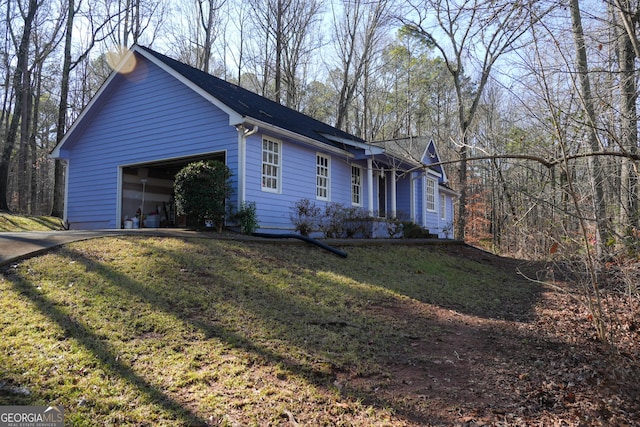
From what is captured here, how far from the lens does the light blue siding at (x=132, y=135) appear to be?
10703 mm

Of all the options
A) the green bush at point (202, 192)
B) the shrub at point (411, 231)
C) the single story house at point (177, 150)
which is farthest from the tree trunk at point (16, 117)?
the shrub at point (411, 231)

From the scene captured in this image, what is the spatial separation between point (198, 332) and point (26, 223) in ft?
42.9

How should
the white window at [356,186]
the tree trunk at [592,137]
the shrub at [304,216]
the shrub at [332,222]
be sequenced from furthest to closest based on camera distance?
the white window at [356,186]
the shrub at [332,222]
the shrub at [304,216]
the tree trunk at [592,137]

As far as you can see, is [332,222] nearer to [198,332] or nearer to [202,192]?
[202,192]

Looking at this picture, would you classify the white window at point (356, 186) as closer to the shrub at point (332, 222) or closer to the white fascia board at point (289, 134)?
the white fascia board at point (289, 134)

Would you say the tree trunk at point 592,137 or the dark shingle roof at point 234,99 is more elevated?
the dark shingle roof at point 234,99

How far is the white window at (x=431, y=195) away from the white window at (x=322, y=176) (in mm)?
7159

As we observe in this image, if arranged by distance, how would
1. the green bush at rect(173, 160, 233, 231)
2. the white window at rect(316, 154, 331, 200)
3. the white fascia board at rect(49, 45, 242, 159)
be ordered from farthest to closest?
1. the white window at rect(316, 154, 331, 200)
2. the white fascia board at rect(49, 45, 242, 159)
3. the green bush at rect(173, 160, 233, 231)

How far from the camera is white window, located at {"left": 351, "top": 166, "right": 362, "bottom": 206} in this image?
47.4ft

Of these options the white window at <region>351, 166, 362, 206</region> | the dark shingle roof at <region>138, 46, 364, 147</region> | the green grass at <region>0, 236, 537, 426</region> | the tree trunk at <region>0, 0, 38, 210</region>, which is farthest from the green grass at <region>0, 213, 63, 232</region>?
the white window at <region>351, 166, 362, 206</region>

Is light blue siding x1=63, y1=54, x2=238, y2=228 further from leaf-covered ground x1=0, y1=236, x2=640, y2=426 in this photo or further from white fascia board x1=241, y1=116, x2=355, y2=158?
leaf-covered ground x1=0, y1=236, x2=640, y2=426

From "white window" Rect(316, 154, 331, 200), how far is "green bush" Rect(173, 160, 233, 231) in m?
3.86

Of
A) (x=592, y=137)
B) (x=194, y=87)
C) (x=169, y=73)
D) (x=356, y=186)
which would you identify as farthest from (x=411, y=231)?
(x=592, y=137)

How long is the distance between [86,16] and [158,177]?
12512 millimetres
